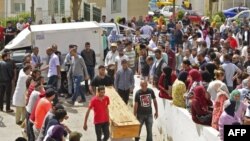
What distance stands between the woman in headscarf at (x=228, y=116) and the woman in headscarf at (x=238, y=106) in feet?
0.33

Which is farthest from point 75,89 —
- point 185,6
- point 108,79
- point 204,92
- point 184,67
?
point 185,6

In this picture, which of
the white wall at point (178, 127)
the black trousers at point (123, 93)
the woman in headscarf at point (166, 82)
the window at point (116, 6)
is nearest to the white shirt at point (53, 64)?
the black trousers at point (123, 93)

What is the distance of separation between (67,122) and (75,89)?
199cm

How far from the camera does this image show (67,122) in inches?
698

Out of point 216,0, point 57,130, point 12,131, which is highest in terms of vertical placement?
point 216,0

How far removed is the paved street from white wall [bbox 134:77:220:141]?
1.85 feet

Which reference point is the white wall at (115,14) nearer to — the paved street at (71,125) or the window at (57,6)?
the window at (57,6)

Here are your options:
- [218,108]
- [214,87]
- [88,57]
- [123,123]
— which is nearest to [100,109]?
[123,123]

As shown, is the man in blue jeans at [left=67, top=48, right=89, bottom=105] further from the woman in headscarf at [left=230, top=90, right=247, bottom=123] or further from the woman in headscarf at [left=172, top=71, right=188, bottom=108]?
the woman in headscarf at [left=230, top=90, right=247, bottom=123]

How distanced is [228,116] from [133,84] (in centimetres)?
580

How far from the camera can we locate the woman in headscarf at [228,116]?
36.8ft

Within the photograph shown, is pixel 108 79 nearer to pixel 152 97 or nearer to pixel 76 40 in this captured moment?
pixel 152 97

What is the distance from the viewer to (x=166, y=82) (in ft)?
50.6

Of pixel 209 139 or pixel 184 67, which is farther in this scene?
pixel 184 67
